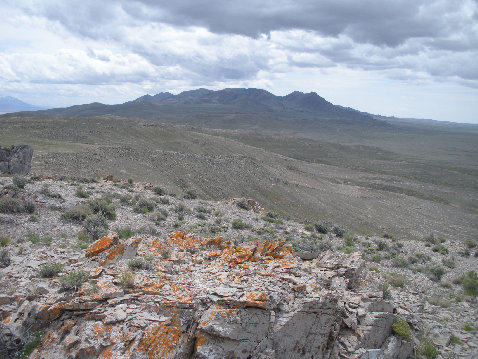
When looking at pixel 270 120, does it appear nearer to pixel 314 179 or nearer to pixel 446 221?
pixel 314 179

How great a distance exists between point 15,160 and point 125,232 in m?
12.2

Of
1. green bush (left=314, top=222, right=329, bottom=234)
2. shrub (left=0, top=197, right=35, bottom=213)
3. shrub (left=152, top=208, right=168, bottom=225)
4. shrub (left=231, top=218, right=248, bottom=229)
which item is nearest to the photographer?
shrub (left=0, top=197, right=35, bottom=213)

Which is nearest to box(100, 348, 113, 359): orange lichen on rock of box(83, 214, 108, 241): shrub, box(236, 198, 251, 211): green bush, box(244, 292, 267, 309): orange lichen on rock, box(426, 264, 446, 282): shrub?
box(244, 292, 267, 309): orange lichen on rock

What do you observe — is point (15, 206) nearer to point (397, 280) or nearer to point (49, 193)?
point (49, 193)

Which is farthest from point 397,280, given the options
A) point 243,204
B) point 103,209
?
point 103,209

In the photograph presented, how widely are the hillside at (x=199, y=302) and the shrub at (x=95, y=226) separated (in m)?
0.04

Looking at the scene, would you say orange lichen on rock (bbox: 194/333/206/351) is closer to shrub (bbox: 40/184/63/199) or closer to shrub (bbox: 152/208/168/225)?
shrub (bbox: 152/208/168/225)

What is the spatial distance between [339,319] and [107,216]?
403 inches

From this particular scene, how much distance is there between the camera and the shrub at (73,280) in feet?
20.4

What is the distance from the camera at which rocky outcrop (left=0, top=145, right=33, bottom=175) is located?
63.2 ft

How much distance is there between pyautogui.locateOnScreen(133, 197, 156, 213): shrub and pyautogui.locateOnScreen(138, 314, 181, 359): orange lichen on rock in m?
10.2

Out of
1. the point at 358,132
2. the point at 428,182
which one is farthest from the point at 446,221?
the point at 358,132

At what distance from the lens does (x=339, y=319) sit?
6.52 meters

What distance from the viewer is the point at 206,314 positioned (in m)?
5.55
